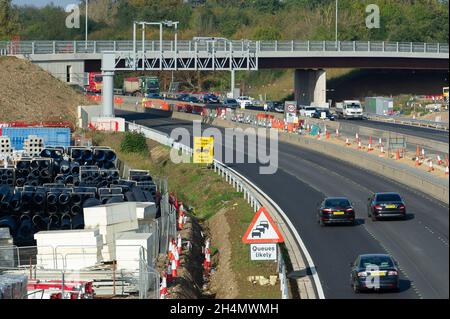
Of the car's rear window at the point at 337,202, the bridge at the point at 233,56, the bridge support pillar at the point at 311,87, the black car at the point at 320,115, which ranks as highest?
the bridge at the point at 233,56

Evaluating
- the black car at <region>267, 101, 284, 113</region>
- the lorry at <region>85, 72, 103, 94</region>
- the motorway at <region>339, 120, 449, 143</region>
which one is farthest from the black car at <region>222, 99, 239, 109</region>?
the lorry at <region>85, 72, 103, 94</region>

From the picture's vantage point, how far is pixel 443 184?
55.5 meters

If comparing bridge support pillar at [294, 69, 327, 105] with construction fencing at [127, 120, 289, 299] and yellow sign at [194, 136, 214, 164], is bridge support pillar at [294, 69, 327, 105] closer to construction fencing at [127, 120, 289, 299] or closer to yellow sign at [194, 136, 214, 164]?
construction fencing at [127, 120, 289, 299]

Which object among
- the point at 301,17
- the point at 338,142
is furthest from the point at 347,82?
the point at 338,142

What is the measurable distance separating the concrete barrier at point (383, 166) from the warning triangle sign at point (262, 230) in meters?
21.4

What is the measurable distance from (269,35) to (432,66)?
48383 mm

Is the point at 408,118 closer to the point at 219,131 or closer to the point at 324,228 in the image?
the point at 219,131

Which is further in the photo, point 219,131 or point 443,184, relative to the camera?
point 219,131

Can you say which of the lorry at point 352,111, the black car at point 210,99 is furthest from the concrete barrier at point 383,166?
the black car at point 210,99

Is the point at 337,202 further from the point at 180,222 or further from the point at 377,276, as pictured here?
the point at 377,276

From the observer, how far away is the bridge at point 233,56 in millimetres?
105938

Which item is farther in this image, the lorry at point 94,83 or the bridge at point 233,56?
the lorry at point 94,83

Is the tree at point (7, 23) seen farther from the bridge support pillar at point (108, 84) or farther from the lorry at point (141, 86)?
the bridge support pillar at point (108, 84)

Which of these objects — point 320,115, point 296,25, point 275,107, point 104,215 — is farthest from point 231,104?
point 104,215
